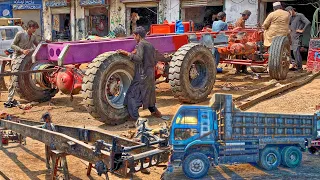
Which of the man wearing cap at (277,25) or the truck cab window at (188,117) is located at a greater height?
the man wearing cap at (277,25)

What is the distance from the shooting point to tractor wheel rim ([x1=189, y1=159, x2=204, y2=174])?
14.7 feet

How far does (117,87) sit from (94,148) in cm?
397

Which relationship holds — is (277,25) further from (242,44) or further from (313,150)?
(313,150)

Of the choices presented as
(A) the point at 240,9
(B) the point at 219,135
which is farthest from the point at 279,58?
(A) the point at 240,9

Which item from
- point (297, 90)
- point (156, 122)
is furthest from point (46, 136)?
point (297, 90)

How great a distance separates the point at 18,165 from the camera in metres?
5.70

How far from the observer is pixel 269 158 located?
477 cm

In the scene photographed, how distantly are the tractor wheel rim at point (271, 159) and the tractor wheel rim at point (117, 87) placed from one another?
347 centimetres

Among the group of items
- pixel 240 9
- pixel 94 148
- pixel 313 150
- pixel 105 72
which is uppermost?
pixel 240 9

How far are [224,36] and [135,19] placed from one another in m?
11.9

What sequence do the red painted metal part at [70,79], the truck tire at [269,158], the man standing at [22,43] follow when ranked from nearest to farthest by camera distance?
the truck tire at [269,158], the red painted metal part at [70,79], the man standing at [22,43]

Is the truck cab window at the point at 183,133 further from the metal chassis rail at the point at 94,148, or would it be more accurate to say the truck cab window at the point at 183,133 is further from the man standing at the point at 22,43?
the man standing at the point at 22,43

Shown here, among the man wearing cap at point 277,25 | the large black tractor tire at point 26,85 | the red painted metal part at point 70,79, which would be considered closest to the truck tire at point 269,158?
the red painted metal part at point 70,79

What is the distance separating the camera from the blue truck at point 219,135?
443 cm
